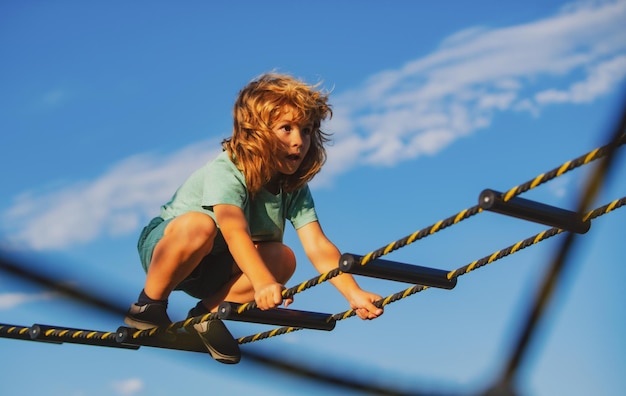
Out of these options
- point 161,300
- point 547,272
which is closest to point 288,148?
point 161,300

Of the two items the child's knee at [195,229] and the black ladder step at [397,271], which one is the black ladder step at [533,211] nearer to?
the black ladder step at [397,271]

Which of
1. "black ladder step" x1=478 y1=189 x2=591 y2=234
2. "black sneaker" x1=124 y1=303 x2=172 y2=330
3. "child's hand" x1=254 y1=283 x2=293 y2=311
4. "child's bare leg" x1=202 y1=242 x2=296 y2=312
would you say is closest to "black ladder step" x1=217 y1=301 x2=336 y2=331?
"child's hand" x1=254 y1=283 x2=293 y2=311

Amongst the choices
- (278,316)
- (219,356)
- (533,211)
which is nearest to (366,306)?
(278,316)

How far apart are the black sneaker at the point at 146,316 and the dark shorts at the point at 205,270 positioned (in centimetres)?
21

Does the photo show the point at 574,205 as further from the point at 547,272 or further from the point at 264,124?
the point at 264,124

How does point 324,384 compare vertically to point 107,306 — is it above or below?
below

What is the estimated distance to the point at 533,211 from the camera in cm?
285

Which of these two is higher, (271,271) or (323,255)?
(323,255)

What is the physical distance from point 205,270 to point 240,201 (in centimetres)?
38

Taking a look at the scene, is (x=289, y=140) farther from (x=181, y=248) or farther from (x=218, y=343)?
(x=218, y=343)

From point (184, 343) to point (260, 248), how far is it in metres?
0.50

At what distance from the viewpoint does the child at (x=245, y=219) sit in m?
3.85

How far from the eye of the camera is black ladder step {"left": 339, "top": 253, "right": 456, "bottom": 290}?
316 cm

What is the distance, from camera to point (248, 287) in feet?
13.5
